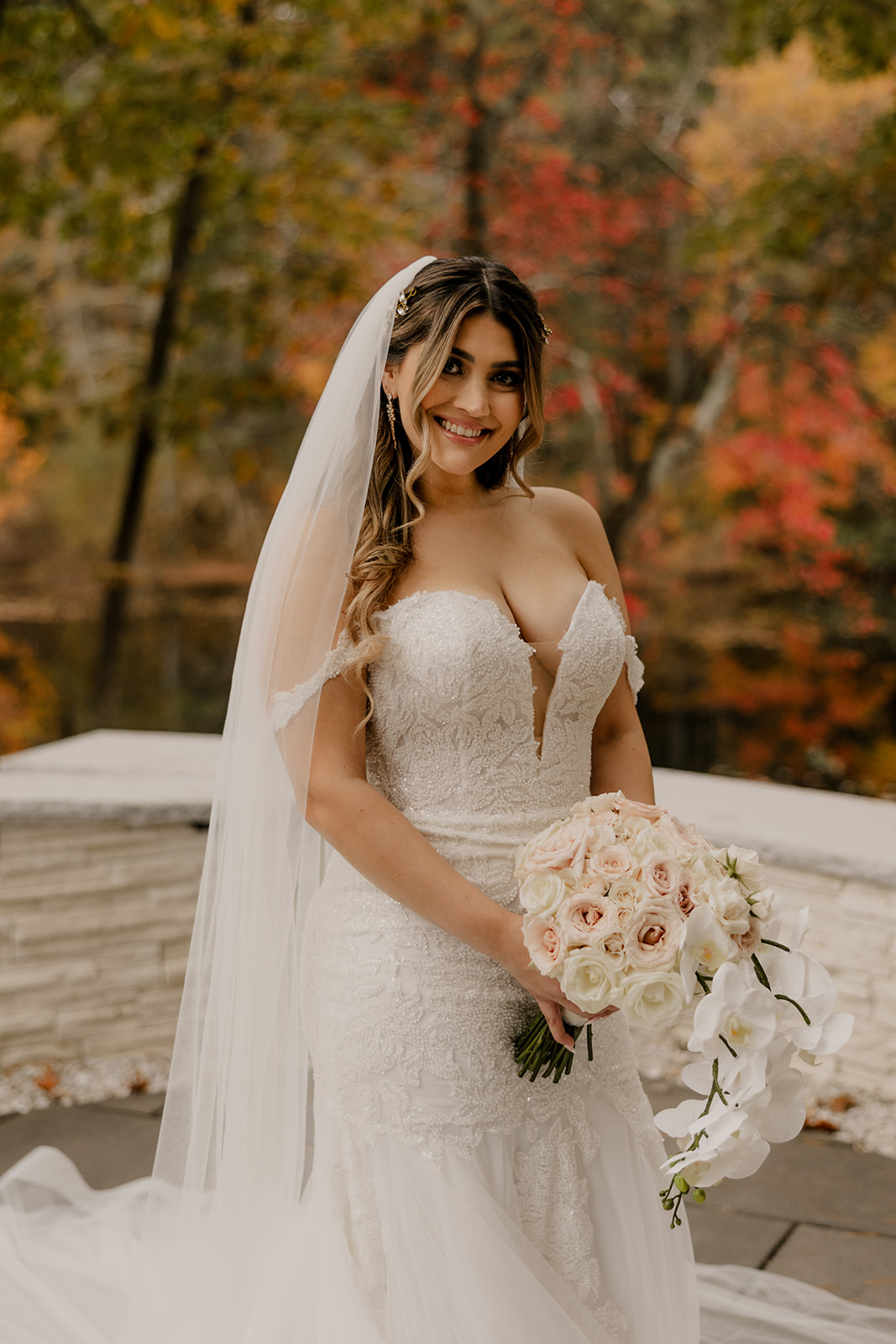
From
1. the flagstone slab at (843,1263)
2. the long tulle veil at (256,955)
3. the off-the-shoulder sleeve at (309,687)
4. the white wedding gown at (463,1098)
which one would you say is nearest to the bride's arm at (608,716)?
the white wedding gown at (463,1098)

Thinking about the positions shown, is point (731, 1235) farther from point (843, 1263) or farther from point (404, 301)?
point (404, 301)

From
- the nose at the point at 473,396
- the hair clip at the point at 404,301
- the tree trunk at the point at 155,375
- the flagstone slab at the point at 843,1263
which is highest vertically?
the tree trunk at the point at 155,375

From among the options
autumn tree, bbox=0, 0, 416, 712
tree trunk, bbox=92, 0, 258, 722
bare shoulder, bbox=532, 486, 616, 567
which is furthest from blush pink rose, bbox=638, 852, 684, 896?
tree trunk, bbox=92, 0, 258, 722

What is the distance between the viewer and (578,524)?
2.49 metres

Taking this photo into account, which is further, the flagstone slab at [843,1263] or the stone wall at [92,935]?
the stone wall at [92,935]

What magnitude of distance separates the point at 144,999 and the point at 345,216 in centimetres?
592

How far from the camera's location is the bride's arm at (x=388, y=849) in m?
2.00

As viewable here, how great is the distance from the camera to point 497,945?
2010mm

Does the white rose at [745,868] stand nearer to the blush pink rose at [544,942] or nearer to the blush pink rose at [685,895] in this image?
the blush pink rose at [685,895]

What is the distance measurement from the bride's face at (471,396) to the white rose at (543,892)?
75 cm

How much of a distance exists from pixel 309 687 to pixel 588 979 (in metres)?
0.69

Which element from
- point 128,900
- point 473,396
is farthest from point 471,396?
point 128,900

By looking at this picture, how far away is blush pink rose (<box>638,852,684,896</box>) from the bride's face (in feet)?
2.58

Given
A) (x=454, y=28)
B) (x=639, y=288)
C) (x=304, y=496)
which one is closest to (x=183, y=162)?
(x=454, y=28)
